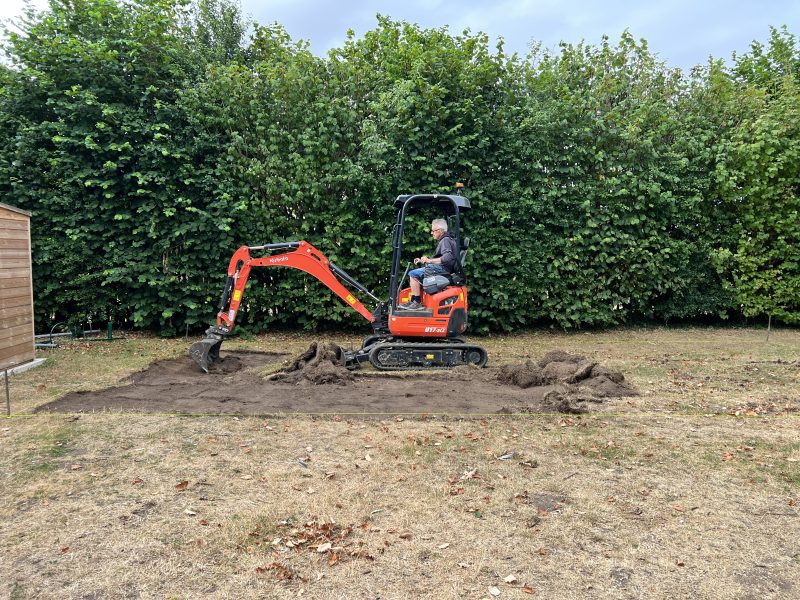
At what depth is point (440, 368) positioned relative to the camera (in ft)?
26.8

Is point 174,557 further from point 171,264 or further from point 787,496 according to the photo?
point 171,264

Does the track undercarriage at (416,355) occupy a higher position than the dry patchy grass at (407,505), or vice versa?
the track undercarriage at (416,355)

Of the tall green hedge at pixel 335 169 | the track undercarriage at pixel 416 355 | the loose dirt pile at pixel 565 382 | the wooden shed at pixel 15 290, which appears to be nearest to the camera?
the loose dirt pile at pixel 565 382

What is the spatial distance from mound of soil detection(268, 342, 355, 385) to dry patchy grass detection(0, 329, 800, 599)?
1.50 meters

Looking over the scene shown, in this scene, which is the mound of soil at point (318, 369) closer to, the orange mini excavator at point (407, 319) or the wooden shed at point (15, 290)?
the orange mini excavator at point (407, 319)

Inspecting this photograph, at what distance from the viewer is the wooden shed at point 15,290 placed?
772 centimetres

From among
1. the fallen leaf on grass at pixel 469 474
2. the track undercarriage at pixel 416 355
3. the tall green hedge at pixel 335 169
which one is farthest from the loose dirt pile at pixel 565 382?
the tall green hedge at pixel 335 169

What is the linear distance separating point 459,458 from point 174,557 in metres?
2.16

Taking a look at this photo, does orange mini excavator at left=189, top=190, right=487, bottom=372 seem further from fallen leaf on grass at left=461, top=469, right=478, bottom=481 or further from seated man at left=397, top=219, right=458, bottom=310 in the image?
fallen leaf on grass at left=461, top=469, right=478, bottom=481

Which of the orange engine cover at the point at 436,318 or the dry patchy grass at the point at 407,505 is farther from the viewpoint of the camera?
the orange engine cover at the point at 436,318

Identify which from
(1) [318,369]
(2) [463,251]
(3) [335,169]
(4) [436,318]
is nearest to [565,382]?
(4) [436,318]

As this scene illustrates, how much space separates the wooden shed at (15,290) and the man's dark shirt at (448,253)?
552cm

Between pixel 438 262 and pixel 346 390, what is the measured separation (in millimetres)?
2192

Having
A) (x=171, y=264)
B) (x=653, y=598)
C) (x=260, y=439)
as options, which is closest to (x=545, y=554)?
(x=653, y=598)
